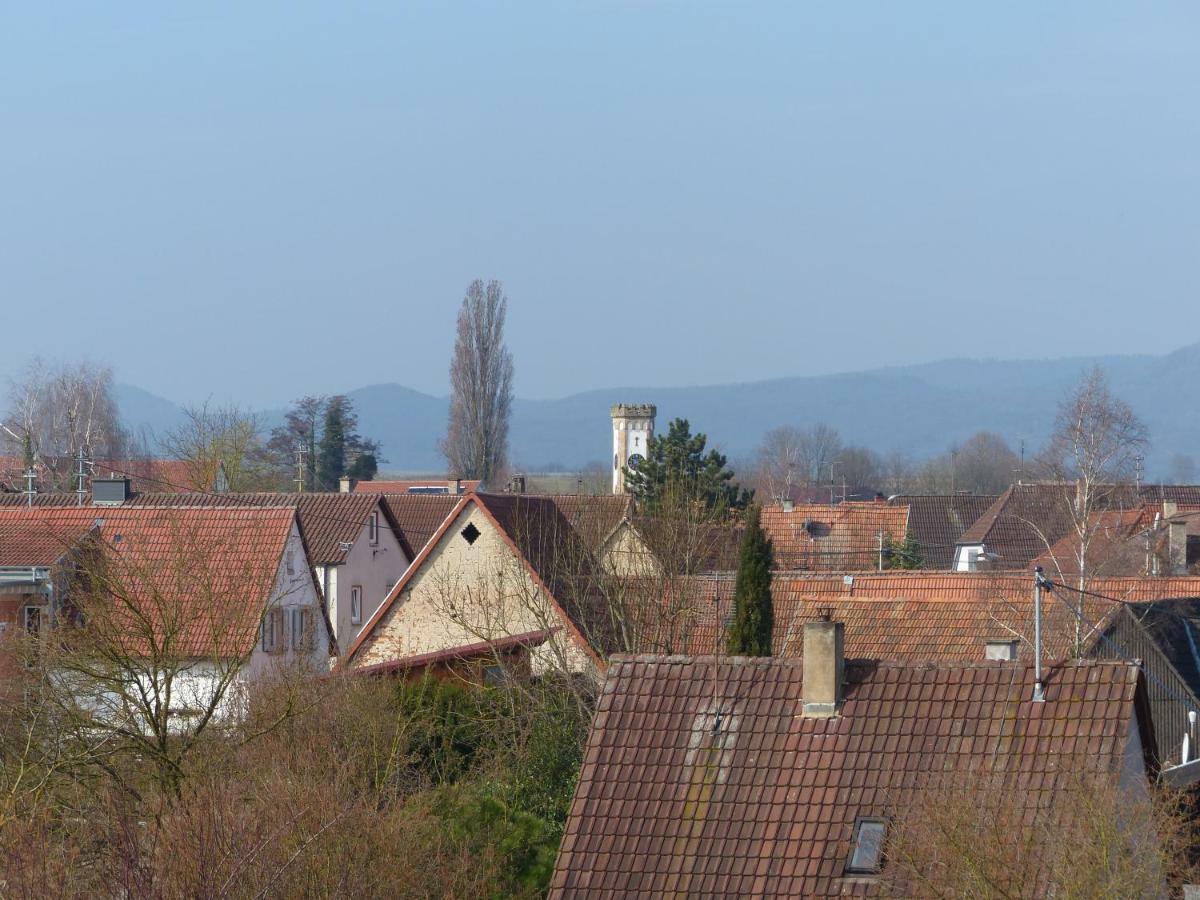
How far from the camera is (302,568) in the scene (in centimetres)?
3919

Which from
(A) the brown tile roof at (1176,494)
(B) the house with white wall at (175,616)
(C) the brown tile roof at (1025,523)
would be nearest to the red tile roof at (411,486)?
(C) the brown tile roof at (1025,523)

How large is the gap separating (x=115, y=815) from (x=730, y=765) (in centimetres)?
573

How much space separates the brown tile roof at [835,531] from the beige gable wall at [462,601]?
1854 centimetres

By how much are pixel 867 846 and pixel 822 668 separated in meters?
1.78

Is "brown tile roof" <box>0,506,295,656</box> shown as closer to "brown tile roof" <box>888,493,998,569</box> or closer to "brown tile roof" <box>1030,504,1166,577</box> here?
"brown tile roof" <box>1030,504,1166,577</box>

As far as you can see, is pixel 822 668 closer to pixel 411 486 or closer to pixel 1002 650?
pixel 1002 650

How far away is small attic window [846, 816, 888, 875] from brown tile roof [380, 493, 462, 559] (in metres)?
38.6

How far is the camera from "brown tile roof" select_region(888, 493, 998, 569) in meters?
73.3

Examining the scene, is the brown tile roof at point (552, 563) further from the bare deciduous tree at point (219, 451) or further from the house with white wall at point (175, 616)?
the bare deciduous tree at point (219, 451)

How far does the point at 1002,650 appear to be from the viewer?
64.2ft

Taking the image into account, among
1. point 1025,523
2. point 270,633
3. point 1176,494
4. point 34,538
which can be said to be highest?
point 1176,494

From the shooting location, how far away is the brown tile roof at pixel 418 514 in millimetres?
56656

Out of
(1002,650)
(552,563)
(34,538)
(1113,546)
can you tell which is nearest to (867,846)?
(1002,650)

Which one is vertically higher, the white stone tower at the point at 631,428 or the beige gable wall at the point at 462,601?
the white stone tower at the point at 631,428
